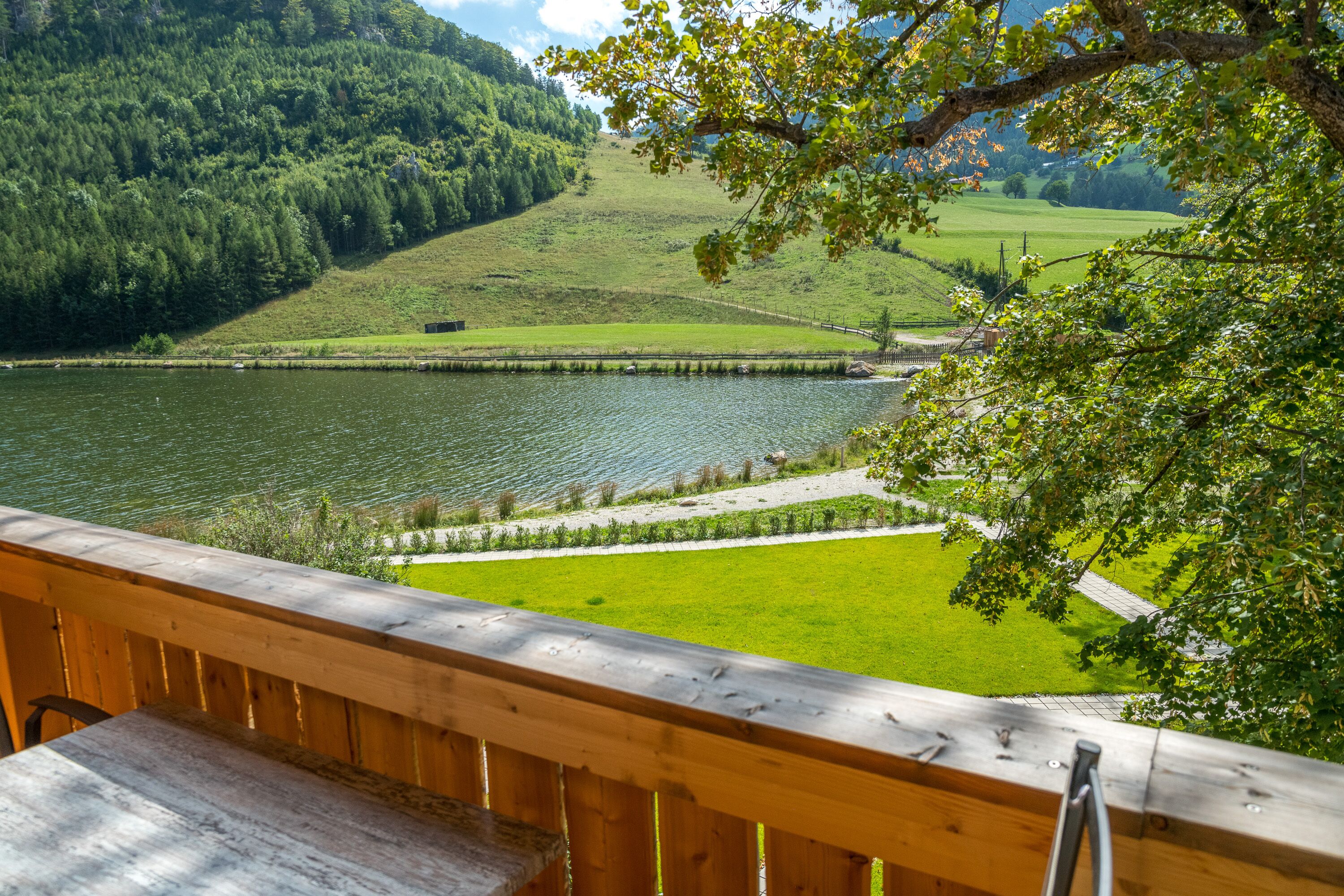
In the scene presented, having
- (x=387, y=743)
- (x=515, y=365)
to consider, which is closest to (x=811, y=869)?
(x=387, y=743)

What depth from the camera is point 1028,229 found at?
96250 millimetres

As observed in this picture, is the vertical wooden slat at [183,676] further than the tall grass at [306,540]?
No

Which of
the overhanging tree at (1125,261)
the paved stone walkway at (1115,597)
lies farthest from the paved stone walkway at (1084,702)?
the overhanging tree at (1125,261)

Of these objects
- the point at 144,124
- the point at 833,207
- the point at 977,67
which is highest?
the point at 144,124

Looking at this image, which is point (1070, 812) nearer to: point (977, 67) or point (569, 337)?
point (977, 67)

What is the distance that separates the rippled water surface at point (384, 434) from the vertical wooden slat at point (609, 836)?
21.8 m

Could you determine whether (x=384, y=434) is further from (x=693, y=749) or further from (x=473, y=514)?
(x=693, y=749)

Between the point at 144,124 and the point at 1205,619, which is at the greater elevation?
the point at 144,124

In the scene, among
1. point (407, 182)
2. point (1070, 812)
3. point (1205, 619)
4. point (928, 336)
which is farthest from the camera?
point (407, 182)

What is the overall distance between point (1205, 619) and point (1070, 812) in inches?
188

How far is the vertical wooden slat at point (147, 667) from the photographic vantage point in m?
2.10

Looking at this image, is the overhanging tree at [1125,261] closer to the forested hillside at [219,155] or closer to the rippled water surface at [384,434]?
the rippled water surface at [384,434]

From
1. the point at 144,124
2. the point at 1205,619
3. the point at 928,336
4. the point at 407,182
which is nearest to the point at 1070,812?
the point at 1205,619

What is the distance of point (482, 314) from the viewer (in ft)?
274
